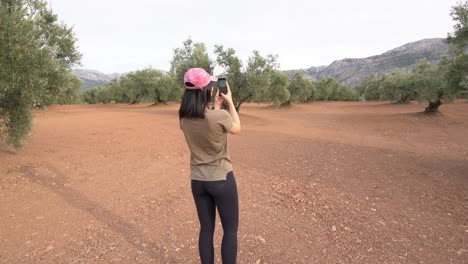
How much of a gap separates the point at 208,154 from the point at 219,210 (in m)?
0.63

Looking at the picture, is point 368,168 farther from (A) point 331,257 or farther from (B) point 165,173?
(B) point 165,173

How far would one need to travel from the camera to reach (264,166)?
9.16 meters

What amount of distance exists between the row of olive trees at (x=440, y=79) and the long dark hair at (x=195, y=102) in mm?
8096

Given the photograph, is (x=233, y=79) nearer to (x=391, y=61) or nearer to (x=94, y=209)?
(x=94, y=209)

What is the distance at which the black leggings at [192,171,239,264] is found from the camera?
2.96 metres

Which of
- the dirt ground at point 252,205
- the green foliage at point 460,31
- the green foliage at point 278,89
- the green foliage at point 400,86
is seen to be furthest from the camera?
the green foliage at point 400,86

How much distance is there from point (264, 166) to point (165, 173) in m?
3.08

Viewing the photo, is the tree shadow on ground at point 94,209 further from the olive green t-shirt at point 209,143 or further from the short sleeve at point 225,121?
the short sleeve at point 225,121

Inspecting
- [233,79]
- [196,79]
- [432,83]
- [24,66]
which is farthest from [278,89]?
[196,79]

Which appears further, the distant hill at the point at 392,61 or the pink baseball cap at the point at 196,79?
the distant hill at the point at 392,61

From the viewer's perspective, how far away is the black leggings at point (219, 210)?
9.73 feet

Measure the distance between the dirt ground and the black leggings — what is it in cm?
109

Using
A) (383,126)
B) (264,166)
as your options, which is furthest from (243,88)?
(264,166)

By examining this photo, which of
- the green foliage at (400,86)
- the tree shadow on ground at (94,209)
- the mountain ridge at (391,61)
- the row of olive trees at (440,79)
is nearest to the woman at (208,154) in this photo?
the tree shadow on ground at (94,209)
